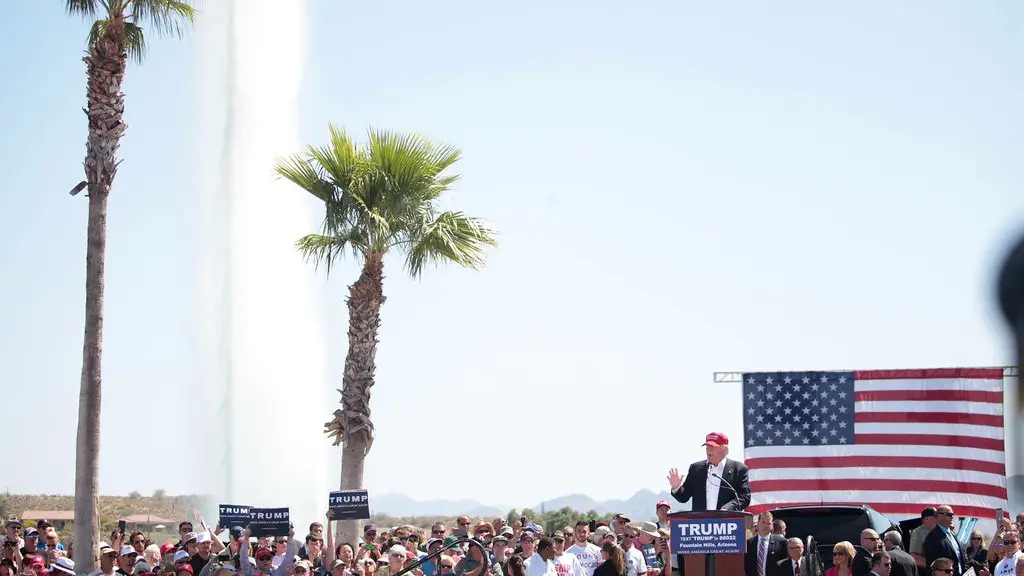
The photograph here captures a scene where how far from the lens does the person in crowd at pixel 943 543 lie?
51.9 feet

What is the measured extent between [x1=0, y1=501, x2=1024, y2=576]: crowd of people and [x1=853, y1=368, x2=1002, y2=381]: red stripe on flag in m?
4.19

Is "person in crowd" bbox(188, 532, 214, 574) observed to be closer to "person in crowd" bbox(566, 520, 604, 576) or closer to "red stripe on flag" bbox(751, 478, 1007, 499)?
"person in crowd" bbox(566, 520, 604, 576)

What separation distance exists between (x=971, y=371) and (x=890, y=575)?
27.5 feet

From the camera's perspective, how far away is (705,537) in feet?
37.7

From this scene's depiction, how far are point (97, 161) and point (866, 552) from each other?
13.3 meters

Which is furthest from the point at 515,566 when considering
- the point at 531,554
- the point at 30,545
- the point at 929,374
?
the point at 929,374

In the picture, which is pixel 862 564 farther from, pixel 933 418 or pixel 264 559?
pixel 933 418

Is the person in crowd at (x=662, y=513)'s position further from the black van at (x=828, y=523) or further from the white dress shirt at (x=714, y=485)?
the white dress shirt at (x=714, y=485)

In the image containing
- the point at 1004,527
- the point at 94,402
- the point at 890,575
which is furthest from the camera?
the point at 94,402

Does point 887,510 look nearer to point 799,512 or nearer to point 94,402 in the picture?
point 799,512

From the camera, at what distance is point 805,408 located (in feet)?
73.4

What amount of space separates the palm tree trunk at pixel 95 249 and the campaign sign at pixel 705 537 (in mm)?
11170

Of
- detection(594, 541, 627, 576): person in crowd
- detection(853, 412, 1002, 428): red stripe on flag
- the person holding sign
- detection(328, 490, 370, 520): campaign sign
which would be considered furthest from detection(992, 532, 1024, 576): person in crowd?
the person holding sign

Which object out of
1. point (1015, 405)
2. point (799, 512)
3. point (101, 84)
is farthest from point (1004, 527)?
point (101, 84)
